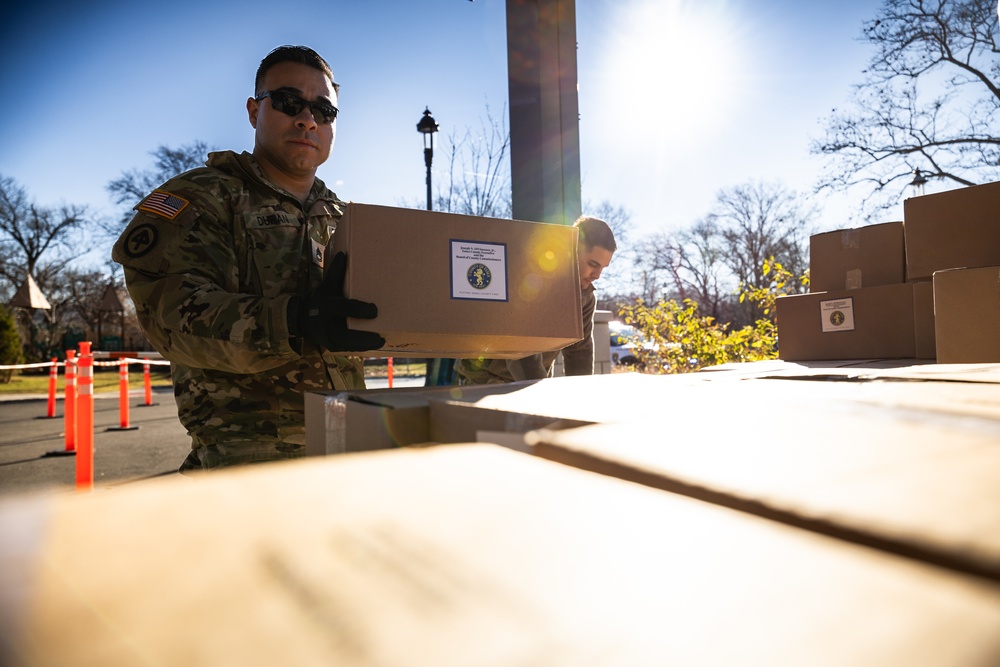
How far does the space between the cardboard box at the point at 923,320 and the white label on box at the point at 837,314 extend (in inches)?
10.0

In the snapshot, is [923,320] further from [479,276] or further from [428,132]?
[428,132]

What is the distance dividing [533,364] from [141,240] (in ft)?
5.27

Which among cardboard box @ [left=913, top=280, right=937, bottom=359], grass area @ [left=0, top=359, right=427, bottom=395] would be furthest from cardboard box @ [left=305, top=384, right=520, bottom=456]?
grass area @ [left=0, top=359, right=427, bottom=395]

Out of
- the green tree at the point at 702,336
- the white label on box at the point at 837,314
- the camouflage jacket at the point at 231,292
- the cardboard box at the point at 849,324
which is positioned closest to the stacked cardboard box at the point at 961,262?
the cardboard box at the point at 849,324

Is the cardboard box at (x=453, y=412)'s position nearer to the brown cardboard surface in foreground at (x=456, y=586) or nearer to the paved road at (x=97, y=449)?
the brown cardboard surface in foreground at (x=456, y=586)

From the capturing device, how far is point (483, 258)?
1600 mm

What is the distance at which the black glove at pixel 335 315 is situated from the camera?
1.40 meters

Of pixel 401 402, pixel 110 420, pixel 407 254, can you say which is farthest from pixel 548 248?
pixel 110 420

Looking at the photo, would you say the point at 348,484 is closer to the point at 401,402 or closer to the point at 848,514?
the point at 848,514

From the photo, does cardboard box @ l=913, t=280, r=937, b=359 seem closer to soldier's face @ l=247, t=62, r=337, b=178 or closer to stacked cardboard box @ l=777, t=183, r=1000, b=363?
stacked cardboard box @ l=777, t=183, r=1000, b=363

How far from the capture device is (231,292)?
1.74m

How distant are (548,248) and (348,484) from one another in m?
1.33

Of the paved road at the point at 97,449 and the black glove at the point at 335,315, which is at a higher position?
the black glove at the point at 335,315

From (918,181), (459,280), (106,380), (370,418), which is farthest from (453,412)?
(106,380)
